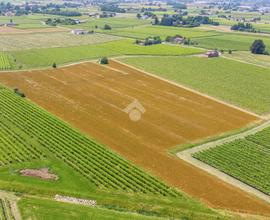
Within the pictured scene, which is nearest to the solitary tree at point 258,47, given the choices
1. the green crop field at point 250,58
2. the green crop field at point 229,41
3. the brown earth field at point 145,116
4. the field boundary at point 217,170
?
the green crop field at point 250,58

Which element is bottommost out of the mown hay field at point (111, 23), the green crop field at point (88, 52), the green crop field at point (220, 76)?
the green crop field at point (220, 76)

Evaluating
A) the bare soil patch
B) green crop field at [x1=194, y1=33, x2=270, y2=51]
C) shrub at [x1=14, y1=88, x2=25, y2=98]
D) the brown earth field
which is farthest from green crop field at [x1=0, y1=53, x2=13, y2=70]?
green crop field at [x1=194, y1=33, x2=270, y2=51]

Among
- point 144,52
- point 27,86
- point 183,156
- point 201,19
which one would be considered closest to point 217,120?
point 183,156

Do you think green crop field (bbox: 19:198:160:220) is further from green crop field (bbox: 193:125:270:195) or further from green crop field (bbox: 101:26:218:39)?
green crop field (bbox: 101:26:218:39)

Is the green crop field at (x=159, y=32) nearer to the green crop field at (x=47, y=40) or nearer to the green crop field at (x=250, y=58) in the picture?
the green crop field at (x=47, y=40)

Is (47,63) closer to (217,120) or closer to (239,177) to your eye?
(217,120)

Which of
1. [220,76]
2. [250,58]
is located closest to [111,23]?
[250,58]

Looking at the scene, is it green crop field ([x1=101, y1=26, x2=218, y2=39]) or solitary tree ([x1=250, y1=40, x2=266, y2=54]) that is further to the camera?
green crop field ([x1=101, y1=26, x2=218, y2=39])

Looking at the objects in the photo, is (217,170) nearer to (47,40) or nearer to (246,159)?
(246,159)
